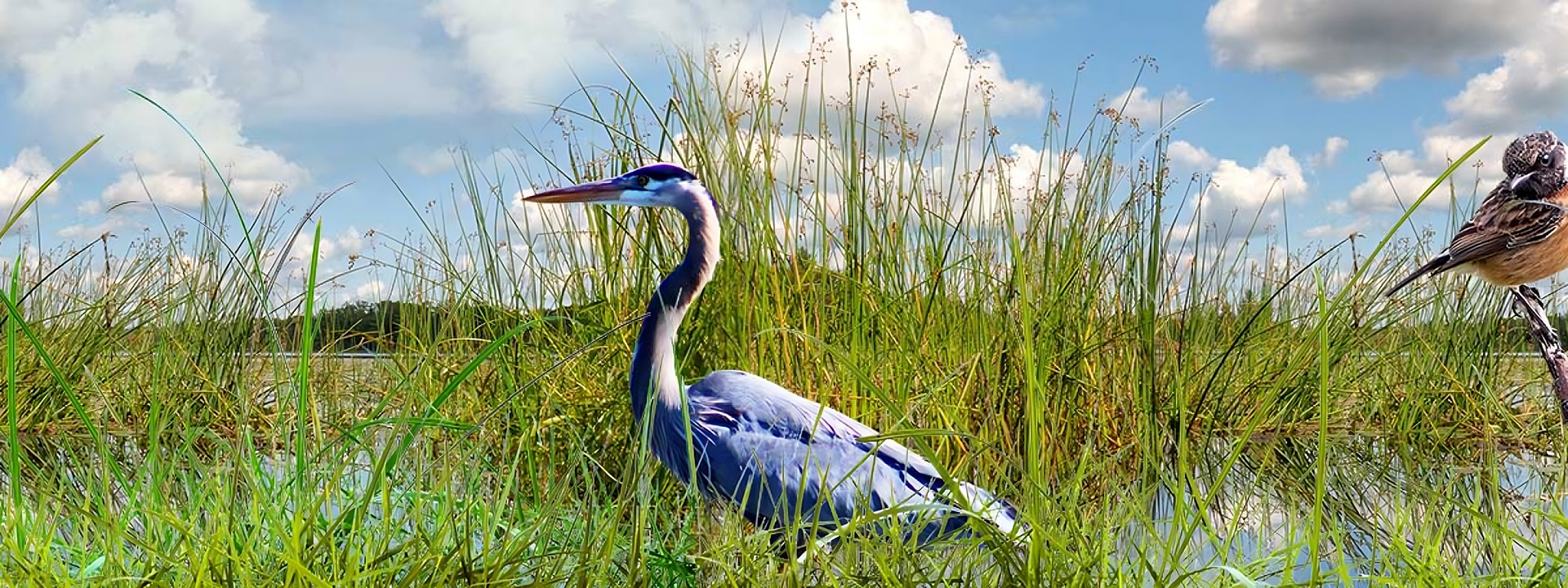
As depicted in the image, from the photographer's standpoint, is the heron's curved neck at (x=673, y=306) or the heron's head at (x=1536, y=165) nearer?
the heron's curved neck at (x=673, y=306)

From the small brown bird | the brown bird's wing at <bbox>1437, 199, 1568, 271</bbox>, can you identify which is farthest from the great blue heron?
the brown bird's wing at <bbox>1437, 199, 1568, 271</bbox>

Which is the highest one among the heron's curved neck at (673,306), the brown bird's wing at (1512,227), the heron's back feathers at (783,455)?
the brown bird's wing at (1512,227)

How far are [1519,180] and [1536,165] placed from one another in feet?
0.16

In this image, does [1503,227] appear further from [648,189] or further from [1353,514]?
[648,189]

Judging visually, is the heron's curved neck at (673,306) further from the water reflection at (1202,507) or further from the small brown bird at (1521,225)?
the small brown bird at (1521,225)

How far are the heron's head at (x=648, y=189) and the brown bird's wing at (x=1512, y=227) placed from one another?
1952 mm

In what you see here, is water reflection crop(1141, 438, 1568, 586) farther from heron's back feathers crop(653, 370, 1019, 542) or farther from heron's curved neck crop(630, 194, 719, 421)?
heron's curved neck crop(630, 194, 719, 421)

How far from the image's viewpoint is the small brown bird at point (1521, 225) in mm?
2623

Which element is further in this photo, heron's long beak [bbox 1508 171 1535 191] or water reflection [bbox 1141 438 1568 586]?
heron's long beak [bbox 1508 171 1535 191]

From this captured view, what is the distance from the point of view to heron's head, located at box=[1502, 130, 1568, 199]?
8.54 feet

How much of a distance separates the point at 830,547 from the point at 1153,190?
1429 mm

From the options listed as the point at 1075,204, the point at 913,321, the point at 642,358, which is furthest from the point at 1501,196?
the point at 642,358

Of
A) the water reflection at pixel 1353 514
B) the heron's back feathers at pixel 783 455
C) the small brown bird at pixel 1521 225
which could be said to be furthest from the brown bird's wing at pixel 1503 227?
the heron's back feathers at pixel 783 455

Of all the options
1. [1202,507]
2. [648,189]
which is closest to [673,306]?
[648,189]
